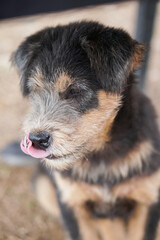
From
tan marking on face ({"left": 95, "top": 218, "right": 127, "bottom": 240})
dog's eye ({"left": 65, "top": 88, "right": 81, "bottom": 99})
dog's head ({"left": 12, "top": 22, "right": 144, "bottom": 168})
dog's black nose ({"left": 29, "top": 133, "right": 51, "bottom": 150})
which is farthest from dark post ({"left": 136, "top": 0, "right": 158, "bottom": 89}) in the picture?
dog's black nose ({"left": 29, "top": 133, "right": 51, "bottom": 150})

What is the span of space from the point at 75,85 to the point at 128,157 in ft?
2.67

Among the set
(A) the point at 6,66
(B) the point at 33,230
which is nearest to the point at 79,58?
(B) the point at 33,230

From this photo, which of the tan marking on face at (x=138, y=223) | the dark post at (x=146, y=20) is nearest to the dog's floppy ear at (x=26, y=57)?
the tan marking on face at (x=138, y=223)

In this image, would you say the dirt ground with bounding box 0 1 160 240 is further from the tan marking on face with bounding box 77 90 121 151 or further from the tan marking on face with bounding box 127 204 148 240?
the tan marking on face with bounding box 127 204 148 240

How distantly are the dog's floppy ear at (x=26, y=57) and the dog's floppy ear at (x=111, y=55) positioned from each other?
442 mm

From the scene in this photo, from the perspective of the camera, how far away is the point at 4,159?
392 centimetres

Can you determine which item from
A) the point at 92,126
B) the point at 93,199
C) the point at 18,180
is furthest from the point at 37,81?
the point at 18,180

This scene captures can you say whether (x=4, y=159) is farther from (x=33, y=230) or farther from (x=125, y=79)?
(x=125, y=79)

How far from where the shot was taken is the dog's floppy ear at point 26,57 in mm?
2536

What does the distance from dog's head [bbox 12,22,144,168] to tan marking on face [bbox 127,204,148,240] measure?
0.86 m

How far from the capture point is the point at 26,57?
2555 millimetres

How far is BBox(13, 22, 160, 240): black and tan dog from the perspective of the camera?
7.32 ft

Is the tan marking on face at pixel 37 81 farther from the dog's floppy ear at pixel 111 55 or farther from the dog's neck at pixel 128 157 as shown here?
the dog's neck at pixel 128 157

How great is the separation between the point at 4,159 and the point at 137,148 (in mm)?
1827
